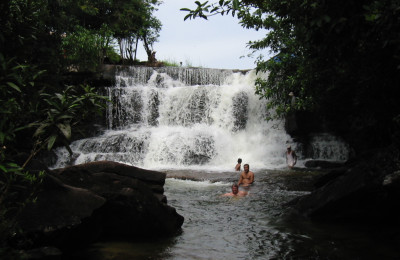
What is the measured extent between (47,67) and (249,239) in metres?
12.5

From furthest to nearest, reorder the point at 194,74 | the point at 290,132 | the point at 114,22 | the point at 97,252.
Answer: the point at 114,22 → the point at 194,74 → the point at 290,132 → the point at 97,252

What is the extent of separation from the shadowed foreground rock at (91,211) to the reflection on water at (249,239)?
24 cm

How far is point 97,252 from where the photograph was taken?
5145mm

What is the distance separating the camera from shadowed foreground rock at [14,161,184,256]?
180 inches

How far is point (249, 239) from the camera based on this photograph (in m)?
6.12

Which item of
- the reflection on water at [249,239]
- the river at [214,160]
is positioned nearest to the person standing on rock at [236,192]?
the river at [214,160]

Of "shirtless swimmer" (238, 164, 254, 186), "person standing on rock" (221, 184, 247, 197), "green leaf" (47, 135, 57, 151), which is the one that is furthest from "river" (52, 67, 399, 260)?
"green leaf" (47, 135, 57, 151)

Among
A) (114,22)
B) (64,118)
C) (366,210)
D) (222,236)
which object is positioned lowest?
(222,236)

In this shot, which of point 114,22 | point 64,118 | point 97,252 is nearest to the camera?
point 64,118

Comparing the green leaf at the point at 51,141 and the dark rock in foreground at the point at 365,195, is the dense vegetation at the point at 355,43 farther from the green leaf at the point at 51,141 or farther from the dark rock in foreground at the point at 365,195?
the green leaf at the point at 51,141

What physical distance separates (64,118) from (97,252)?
217 cm

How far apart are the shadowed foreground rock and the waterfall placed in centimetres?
1014

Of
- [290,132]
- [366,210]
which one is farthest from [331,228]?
[290,132]

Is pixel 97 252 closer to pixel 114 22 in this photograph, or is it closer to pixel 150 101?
pixel 150 101
